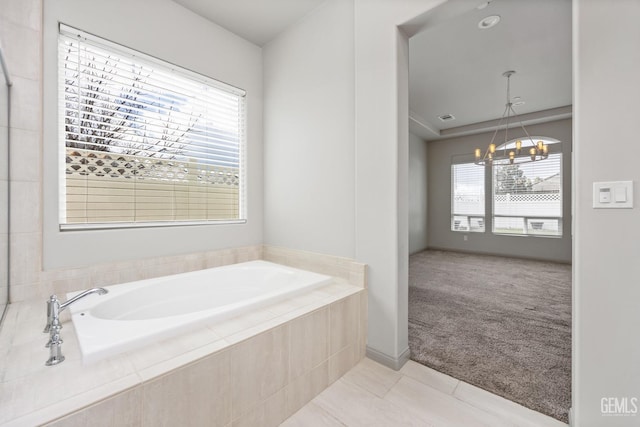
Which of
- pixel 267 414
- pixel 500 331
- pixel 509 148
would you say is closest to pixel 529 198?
pixel 509 148

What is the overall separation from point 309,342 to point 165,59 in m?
2.45

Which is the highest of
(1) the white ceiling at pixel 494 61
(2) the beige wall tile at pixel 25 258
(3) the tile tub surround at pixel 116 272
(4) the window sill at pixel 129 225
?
(1) the white ceiling at pixel 494 61

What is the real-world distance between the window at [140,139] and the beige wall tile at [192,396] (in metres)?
1.50

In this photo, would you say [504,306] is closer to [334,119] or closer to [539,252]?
[334,119]

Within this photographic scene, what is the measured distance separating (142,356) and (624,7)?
2394 mm

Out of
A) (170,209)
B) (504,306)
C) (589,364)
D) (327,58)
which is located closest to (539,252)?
(504,306)

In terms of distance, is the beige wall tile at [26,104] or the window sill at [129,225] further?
the window sill at [129,225]

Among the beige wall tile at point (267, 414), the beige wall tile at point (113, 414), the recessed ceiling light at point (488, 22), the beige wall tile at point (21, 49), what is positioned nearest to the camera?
the beige wall tile at point (113, 414)

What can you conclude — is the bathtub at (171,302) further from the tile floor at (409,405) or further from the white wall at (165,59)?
the tile floor at (409,405)

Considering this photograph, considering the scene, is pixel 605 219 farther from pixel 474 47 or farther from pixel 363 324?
pixel 474 47

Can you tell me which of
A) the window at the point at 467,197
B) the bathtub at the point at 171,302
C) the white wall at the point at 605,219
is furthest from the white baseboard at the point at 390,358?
the window at the point at 467,197

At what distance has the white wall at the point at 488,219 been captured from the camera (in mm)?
4859

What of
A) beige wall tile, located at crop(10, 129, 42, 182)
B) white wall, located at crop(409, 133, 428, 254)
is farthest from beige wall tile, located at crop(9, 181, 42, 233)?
white wall, located at crop(409, 133, 428, 254)

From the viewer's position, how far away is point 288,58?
255 centimetres
